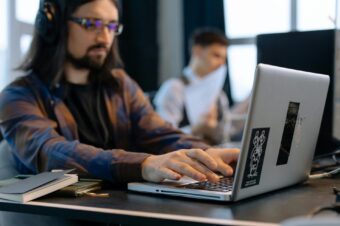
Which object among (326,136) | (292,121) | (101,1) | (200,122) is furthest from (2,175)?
(200,122)

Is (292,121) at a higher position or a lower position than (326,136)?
higher

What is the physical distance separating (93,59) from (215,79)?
2298 mm

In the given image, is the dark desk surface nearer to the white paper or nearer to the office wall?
the white paper

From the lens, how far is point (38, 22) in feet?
5.71

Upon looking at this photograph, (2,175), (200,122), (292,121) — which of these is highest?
(292,121)

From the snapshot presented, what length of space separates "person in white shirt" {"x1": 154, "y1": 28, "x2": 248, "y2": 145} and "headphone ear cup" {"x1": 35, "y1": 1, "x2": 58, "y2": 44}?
5.82ft

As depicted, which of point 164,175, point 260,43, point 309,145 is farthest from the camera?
point 260,43

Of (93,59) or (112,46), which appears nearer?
(93,59)

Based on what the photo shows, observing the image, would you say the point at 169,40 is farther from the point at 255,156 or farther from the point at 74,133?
the point at 255,156

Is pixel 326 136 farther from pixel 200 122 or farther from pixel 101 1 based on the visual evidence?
pixel 200 122

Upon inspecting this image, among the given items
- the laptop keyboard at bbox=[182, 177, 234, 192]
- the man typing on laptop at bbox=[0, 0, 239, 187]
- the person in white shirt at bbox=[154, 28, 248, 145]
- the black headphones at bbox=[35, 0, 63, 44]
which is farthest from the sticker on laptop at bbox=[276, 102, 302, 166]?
the person in white shirt at bbox=[154, 28, 248, 145]

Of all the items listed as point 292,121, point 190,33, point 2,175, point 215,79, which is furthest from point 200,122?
point 292,121

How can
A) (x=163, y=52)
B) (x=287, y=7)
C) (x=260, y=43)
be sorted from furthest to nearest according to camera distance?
1. (x=163, y=52)
2. (x=287, y=7)
3. (x=260, y=43)

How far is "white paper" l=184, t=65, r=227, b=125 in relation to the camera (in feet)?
12.2
